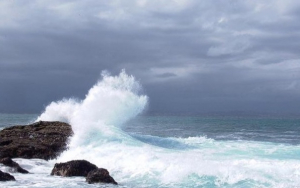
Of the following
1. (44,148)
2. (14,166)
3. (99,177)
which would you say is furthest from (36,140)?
(99,177)

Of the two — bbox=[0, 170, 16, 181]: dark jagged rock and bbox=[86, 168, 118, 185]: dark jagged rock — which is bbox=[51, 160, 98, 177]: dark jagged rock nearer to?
bbox=[86, 168, 118, 185]: dark jagged rock

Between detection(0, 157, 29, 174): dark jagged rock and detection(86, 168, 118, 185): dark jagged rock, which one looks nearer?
detection(86, 168, 118, 185): dark jagged rock

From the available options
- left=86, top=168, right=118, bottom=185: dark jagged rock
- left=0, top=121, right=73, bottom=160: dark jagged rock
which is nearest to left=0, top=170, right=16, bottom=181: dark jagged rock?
left=86, top=168, right=118, bottom=185: dark jagged rock

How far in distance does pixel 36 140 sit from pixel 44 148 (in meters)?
1.81

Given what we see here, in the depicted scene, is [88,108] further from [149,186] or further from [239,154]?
[149,186]

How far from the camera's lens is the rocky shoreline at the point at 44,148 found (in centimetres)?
1482

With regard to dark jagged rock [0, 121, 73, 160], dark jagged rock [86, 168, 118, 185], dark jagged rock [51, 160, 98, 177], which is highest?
dark jagged rock [0, 121, 73, 160]

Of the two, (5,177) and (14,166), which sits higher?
(14,166)

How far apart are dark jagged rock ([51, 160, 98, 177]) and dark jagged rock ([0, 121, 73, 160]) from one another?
176 inches

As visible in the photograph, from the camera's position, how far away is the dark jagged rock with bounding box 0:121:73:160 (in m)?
20.4

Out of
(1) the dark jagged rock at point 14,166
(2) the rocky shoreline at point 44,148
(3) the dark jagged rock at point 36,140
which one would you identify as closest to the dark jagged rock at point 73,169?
→ (2) the rocky shoreline at point 44,148

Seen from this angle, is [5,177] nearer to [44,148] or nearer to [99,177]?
[99,177]

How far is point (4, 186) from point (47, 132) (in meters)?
10.6

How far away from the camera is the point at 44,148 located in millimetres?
20797
